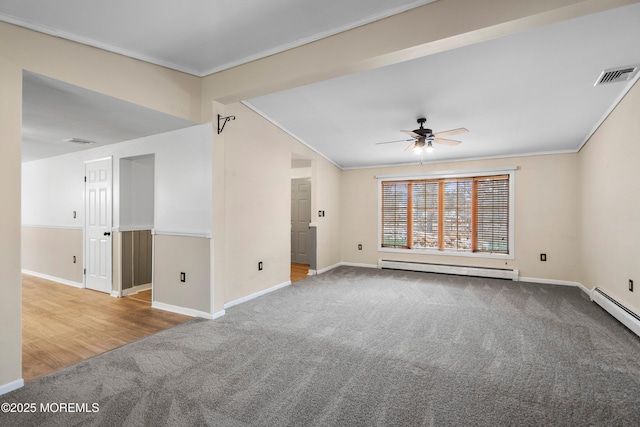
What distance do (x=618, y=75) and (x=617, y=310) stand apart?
2549 mm

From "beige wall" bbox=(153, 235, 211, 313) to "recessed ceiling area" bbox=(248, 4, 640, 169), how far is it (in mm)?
2115

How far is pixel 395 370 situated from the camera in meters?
2.43

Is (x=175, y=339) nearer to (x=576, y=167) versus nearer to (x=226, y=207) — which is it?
(x=226, y=207)

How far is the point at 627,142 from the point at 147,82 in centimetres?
518

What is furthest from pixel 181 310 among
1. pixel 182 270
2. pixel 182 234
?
pixel 182 234

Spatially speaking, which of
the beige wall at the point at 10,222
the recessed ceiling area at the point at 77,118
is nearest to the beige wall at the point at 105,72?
the recessed ceiling area at the point at 77,118

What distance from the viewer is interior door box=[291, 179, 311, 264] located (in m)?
7.58

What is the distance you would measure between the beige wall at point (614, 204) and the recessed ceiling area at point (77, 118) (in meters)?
4.91

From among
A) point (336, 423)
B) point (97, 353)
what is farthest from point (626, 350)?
point (97, 353)

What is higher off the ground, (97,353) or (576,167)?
(576,167)

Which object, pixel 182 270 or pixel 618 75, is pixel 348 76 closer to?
pixel 618 75

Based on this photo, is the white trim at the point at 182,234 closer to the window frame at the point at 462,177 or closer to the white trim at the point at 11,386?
the white trim at the point at 11,386

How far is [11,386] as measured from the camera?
2.15 m

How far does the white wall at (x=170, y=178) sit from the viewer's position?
3666mm
